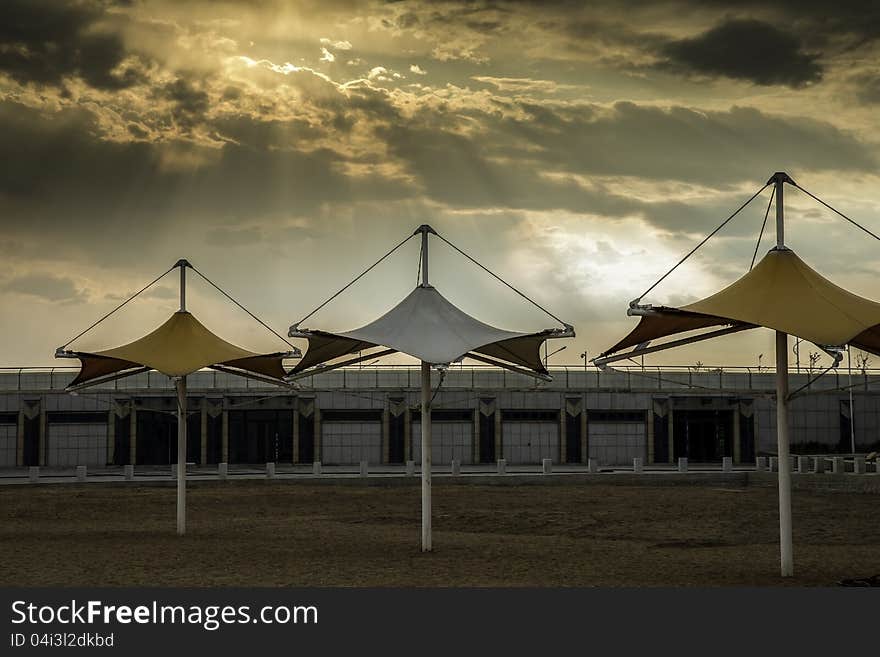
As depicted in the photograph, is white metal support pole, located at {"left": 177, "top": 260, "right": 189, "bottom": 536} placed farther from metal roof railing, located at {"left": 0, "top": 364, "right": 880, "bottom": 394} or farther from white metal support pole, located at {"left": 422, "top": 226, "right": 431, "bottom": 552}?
metal roof railing, located at {"left": 0, "top": 364, "right": 880, "bottom": 394}

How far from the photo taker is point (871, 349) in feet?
67.7

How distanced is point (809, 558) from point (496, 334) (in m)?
7.51

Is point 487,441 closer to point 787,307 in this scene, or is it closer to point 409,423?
point 409,423

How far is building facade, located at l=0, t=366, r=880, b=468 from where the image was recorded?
5822cm

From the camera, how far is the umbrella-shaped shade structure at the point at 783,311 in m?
17.0

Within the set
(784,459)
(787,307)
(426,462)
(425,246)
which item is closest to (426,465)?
(426,462)

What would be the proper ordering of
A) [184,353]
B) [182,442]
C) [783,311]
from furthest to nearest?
[182,442], [184,353], [783,311]

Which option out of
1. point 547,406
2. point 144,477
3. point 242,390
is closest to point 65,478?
point 144,477

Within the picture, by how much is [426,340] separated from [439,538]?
18.2ft

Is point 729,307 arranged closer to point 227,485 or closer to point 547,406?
point 227,485

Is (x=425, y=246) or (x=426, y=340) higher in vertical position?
(x=425, y=246)

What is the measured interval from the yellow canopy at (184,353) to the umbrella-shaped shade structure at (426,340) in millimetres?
2212

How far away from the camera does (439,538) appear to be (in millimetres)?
24344

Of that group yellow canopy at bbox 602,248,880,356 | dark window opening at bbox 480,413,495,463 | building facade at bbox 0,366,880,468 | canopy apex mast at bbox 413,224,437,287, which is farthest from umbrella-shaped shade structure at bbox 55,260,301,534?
dark window opening at bbox 480,413,495,463
